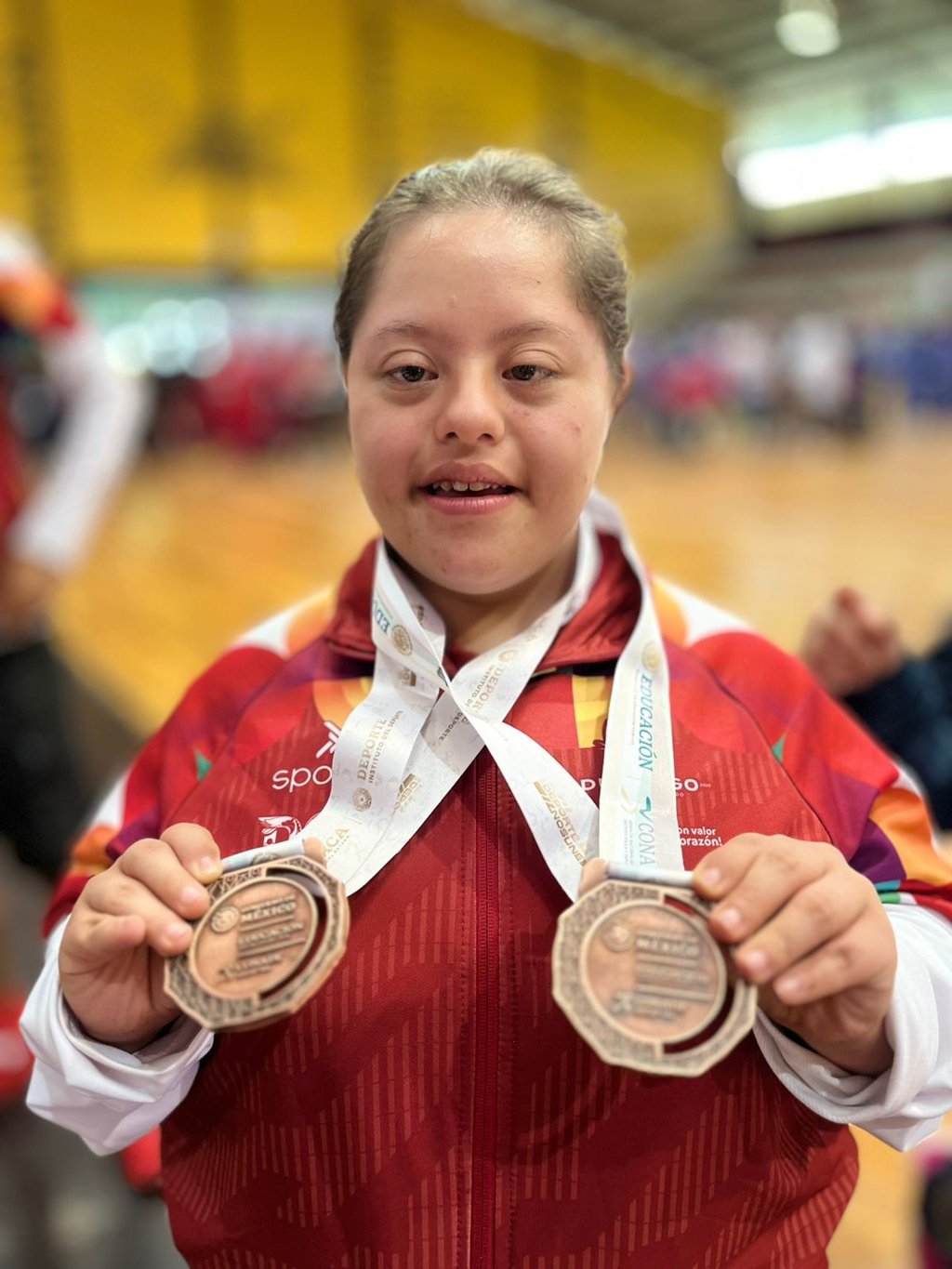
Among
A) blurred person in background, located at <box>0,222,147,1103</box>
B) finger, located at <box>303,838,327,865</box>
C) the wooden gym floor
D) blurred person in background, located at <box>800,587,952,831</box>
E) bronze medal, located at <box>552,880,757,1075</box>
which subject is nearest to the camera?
bronze medal, located at <box>552,880,757,1075</box>

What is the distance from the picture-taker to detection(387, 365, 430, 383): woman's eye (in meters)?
0.80

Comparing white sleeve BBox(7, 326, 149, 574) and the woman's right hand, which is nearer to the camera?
the woman's right hand

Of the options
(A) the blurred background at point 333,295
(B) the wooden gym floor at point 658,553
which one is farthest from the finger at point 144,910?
(B) the wooden gym floor at point 658,553

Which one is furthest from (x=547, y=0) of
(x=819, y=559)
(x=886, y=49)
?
(x=819, y=559)

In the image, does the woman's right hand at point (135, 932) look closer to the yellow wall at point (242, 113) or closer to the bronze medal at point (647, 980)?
the bronze medal at point (647, 980)

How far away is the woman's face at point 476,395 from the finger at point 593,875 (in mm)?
244

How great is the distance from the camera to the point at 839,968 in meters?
0.65

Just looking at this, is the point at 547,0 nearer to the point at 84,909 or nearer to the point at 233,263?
the point at 233,263

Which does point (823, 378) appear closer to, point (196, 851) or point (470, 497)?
point (470, 497)

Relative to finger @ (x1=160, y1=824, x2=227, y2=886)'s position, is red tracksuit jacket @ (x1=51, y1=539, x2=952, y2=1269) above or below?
below

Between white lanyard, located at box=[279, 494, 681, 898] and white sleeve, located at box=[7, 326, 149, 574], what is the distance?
133 centimetres

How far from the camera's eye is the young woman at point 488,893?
30.2 inches

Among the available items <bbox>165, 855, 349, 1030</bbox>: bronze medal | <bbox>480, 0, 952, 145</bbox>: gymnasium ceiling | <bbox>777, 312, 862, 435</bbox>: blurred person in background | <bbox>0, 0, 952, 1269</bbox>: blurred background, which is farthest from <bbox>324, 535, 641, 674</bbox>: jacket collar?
<bbox>777, 312, 862, 435</bbox>: blurred person in background

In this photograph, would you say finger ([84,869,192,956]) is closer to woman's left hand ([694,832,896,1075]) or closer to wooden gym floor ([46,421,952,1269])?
woman's left hand ([694,832,896,1075])
